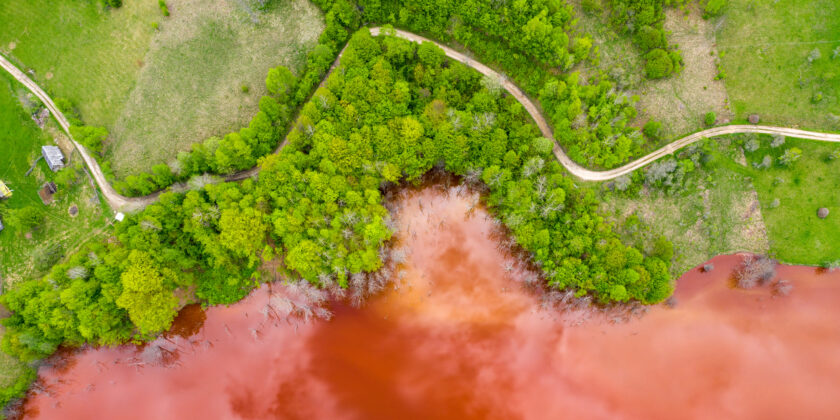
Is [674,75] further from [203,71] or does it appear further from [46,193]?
[46,193]

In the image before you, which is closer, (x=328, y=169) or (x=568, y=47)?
(x=328, y=169)

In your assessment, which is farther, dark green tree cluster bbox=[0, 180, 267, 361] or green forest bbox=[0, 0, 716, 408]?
green forest bbox=[0, 0, 716, 408]

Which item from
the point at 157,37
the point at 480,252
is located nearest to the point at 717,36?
the point at 480,252

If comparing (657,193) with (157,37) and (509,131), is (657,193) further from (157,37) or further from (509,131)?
(157,37)

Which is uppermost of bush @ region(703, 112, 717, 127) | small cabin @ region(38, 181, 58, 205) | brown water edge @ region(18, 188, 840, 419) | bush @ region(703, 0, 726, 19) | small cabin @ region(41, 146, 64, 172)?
bush @ region(703, 0, 726, 19)

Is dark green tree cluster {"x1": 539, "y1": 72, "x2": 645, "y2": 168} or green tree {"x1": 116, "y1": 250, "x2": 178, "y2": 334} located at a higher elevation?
dark green tree cluster {"x1": 539, "y1": 72, "x2": 645, "y2": 168}

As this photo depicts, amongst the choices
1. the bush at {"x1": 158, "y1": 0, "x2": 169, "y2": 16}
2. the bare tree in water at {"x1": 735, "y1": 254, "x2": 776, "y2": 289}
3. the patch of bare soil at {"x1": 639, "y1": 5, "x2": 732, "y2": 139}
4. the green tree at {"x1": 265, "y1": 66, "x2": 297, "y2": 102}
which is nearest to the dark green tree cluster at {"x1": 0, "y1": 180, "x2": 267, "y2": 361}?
the green tree at {"x1": 265, "y1": 66, "x2": 297, "y2": 102}

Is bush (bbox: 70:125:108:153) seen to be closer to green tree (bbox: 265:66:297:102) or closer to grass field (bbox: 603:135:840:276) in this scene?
green tree (bbox: 265:66:297:102)

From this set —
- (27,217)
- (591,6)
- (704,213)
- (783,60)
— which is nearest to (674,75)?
(783,60)

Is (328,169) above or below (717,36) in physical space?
below
